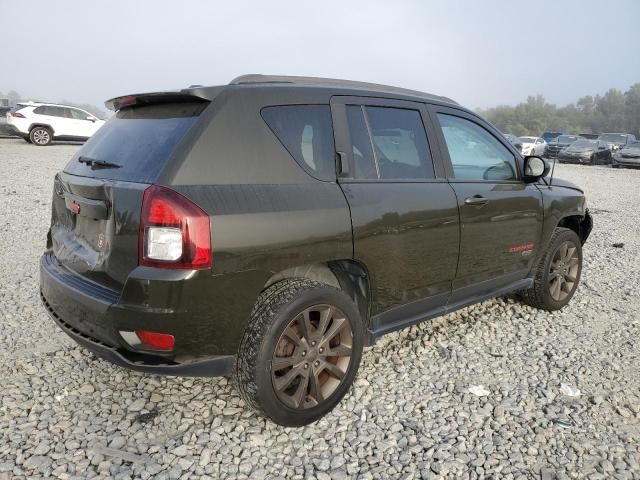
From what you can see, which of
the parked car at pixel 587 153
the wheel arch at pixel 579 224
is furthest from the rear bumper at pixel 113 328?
the parked car at pixel 587 153

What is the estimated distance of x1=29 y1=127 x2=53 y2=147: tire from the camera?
60.0 feet

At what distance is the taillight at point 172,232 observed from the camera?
2.11 meters

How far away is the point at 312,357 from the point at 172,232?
987 millimetres

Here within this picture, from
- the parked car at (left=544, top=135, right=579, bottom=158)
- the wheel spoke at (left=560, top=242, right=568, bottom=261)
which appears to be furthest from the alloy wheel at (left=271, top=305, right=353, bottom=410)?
the parked car at (left=544, top=135, right=579, bottom=158)

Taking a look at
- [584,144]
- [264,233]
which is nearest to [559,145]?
[584,144]

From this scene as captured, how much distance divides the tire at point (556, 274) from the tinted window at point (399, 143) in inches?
65.6

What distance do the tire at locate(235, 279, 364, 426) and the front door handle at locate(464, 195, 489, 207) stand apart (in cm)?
118

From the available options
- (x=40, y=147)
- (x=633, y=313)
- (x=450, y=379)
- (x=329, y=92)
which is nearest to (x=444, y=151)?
(x=329, y=92)

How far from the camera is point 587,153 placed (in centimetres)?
2433

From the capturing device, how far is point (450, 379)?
10.3 ft

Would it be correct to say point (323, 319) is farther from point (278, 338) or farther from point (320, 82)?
point (320, 82)

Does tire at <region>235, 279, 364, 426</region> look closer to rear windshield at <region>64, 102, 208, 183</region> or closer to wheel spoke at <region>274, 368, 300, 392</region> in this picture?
wheel spoke at <region>274, 368, 300, 392</region>

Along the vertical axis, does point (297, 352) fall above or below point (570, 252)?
below

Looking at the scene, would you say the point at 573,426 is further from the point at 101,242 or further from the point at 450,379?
the point at 101,242
